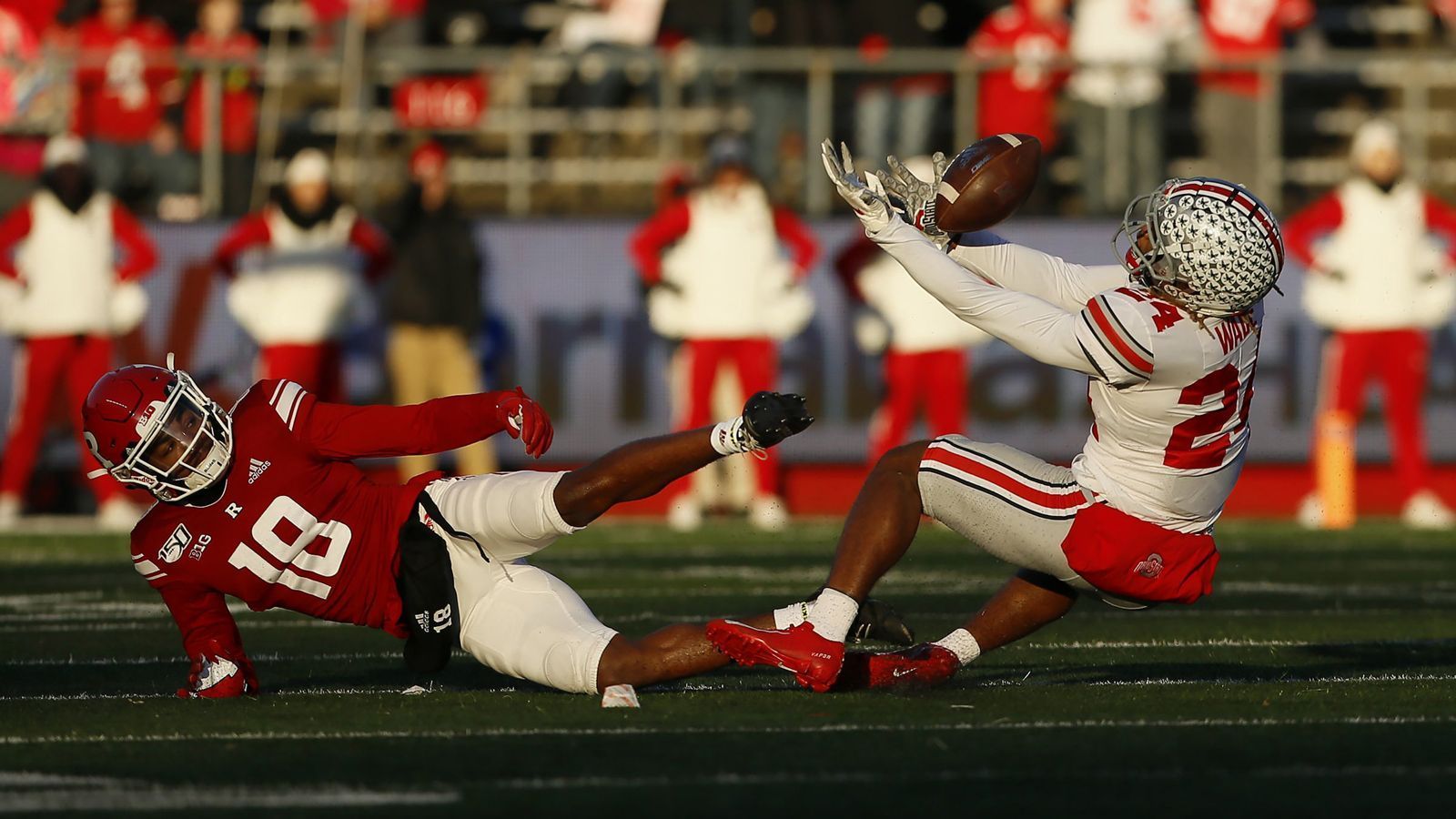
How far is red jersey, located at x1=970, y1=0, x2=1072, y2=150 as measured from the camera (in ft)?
44.0

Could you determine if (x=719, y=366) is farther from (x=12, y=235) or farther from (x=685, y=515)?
(x=12, y=235)

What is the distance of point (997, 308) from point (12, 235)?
822cm

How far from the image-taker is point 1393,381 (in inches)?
482

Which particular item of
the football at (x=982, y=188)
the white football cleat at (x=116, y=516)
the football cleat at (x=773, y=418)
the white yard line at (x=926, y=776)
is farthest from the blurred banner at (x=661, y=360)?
the white yard line at (x=926, y=776)

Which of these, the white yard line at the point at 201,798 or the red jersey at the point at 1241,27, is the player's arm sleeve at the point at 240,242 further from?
the white yard line at the point at 201,798

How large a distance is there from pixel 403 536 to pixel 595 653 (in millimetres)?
559

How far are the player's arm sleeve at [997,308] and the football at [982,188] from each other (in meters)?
0.40

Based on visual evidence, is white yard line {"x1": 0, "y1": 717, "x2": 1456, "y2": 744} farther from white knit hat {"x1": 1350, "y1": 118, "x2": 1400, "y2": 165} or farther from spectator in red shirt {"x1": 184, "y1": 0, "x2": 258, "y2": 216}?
spectator in red shirt {"x1": 184, "y1": 0, "x2": 258, "y2": 216}

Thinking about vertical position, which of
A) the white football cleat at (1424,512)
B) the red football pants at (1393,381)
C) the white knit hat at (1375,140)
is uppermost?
the white knit hat at (1375,140)

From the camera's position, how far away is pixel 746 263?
12.2m

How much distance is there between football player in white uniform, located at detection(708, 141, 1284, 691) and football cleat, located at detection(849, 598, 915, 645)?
0.35 ft

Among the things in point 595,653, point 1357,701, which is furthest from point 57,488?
point 1357,701

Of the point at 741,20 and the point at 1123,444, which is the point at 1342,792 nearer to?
the point at 1123,444

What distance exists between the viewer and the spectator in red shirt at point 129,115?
13.2 m
